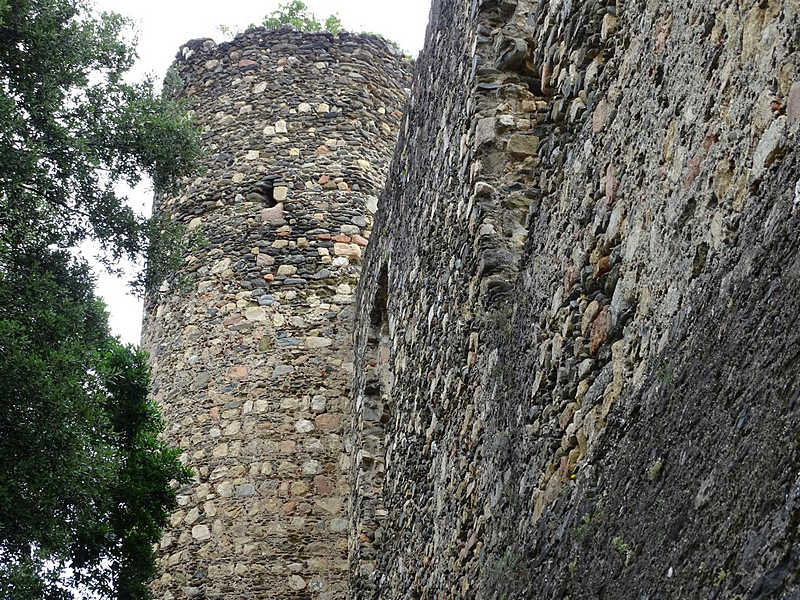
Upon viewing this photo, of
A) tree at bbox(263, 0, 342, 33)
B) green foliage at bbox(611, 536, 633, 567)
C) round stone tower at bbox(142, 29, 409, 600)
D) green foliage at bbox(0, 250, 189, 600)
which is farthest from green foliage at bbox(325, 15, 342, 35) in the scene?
green foliage at bbox(611, 536, 633, 567)

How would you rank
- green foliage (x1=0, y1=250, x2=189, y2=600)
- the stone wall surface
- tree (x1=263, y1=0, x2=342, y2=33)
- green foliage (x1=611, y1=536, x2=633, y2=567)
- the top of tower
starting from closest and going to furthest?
the stone wall surface < green foliage (x1=611, y1=536, x2=633, y2=567) < green foliage (x1=0, y1=250, x2=189, y2=600) < the top of tower < tree (x1=263, y1=0, x2=342, y2=33)

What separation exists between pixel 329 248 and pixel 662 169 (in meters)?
6.66

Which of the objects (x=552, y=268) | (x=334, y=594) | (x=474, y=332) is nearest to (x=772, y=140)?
(x=552, y=268)

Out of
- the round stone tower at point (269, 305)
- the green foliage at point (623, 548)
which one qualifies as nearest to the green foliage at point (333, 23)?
the round stone tower at point (269, 305)

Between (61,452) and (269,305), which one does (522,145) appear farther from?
(269,305)

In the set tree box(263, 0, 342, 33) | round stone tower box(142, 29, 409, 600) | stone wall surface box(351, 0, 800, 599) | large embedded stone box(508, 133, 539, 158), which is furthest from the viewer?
tree box(263, 0, 342, 33)

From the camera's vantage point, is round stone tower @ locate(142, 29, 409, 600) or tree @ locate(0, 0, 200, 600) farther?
round stone tower @ locate(142, 29, 409, 600)

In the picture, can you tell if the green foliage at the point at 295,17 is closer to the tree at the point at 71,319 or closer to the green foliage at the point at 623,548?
the tree at the point at 71,319

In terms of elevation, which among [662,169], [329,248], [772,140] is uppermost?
[329,248]

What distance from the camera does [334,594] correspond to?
25.5 ft

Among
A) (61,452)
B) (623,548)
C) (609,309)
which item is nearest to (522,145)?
(609,309)

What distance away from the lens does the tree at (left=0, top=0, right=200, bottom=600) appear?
201 inches

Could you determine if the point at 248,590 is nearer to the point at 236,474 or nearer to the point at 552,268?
the point at 236,474

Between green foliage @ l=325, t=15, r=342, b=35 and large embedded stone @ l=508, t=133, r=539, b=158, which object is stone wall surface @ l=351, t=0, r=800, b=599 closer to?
large embedded stone @ l=508, t=133, r=539, b=158
